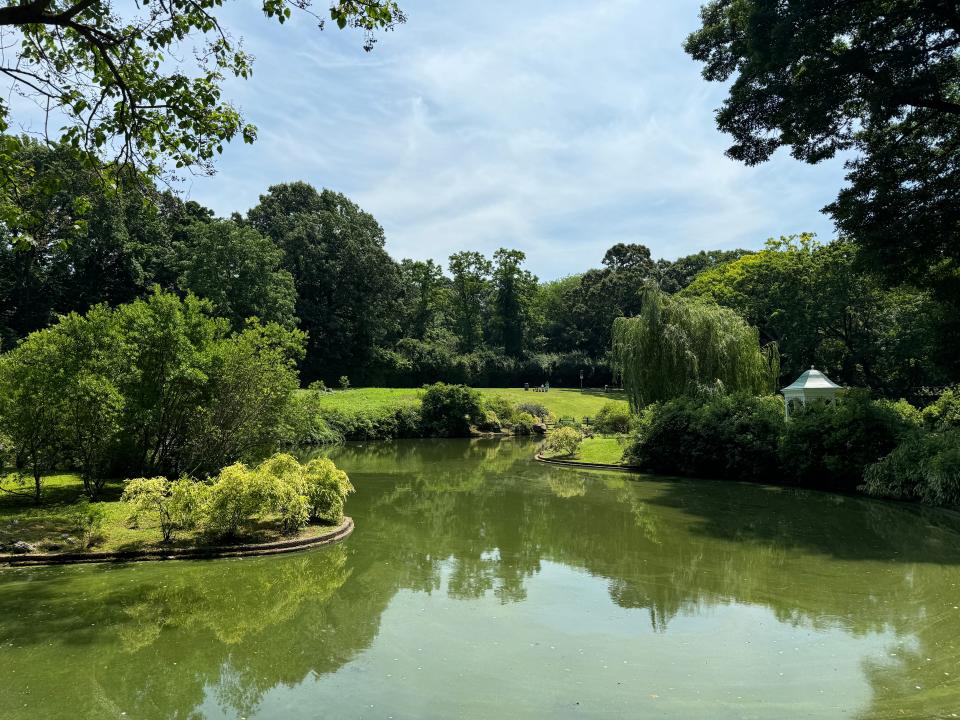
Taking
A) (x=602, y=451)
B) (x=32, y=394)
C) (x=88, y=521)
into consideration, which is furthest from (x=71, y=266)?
(x=88, y=521)

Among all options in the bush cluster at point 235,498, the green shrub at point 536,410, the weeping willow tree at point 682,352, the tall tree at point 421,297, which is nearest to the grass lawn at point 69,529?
the bush cluster at point 235,498

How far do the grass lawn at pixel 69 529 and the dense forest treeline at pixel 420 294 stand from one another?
12139mm

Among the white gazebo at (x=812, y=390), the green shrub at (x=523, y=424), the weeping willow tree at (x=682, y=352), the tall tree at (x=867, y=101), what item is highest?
the tall tree at (x=867, y=101)

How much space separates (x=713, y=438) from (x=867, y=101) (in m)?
10.1

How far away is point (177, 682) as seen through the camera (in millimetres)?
5656

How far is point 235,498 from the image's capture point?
10422mm

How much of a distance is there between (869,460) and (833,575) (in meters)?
9.29

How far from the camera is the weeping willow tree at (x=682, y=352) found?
2348 centimetres

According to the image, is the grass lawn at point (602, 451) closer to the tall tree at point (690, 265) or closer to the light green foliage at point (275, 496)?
the light green foliage at point (275, 496)

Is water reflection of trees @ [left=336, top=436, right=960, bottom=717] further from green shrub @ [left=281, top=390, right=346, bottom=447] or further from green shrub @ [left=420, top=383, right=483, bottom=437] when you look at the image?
green shrub @ [left=420, top=383, right=483, bottom=437]

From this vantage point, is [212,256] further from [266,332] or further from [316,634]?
A: [316,634]

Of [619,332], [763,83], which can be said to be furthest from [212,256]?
[763,83]

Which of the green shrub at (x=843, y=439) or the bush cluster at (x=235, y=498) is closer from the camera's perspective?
the bush cluster at (x=235, y=498)

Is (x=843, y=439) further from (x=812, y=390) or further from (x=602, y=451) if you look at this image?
(x=602, y=451)
